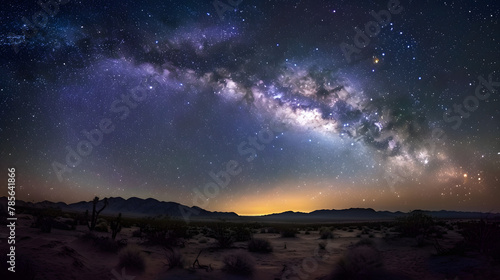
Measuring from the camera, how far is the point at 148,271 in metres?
10.4

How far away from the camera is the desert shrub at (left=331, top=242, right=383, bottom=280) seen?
894 centimetres

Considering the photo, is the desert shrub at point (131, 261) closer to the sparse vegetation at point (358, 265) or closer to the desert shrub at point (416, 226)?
the sparse vegetation at point (358, 265)

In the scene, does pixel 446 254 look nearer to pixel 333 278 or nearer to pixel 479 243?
pixel 479 243

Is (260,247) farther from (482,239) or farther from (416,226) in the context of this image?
(416,226)

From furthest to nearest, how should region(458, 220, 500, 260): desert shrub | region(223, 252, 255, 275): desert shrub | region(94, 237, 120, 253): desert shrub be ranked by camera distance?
Result: 1. region(94, 237, 120, 253): desert shrub
2. region(458, 220, 500, 260): desert shrub
3. region(223, 252, 255, 275): desert shrub

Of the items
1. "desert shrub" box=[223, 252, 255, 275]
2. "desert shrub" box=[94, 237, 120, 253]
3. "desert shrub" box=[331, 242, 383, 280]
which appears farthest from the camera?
"desert shrub" box=[94, 237, 120, 253]

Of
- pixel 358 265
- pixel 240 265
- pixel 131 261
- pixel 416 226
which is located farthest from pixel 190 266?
pixel 416 226

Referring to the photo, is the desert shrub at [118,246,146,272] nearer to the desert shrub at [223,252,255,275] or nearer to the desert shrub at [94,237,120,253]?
the desert shrub at [94,237,120,253]

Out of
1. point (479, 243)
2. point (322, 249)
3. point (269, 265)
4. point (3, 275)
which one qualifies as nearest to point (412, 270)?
point (479, 243)

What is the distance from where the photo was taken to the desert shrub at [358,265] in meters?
8.94

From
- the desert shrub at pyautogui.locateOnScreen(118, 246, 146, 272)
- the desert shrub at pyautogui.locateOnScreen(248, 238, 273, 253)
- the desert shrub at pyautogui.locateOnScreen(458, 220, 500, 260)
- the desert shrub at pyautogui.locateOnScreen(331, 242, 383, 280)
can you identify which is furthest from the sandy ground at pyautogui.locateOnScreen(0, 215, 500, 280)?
the desert shrub at pyautogui.locateOnScreen(248, 238, 273, 253)

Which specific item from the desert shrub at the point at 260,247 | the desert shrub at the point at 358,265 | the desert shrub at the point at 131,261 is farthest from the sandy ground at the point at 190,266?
the desert shrub at the point at 260,247

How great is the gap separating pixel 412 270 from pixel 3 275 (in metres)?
13.5

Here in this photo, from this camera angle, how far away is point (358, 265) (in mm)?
9109
